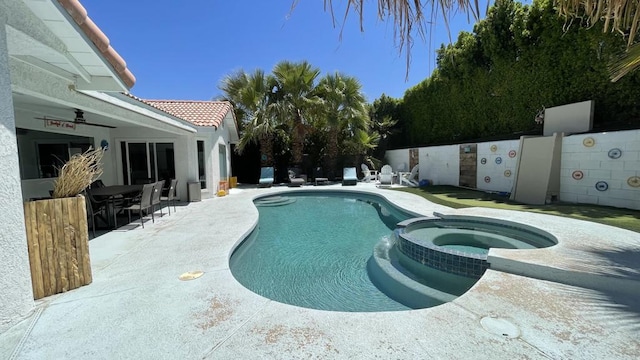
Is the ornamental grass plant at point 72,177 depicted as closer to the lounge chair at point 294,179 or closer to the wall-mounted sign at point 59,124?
the wall-mounted sign at point 59,124

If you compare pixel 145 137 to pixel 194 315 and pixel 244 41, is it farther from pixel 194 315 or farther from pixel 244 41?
pixel 194 315

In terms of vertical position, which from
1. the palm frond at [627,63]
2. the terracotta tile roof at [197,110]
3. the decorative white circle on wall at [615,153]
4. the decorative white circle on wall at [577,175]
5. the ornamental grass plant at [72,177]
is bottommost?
the decorative white circle on wall at [577,175]

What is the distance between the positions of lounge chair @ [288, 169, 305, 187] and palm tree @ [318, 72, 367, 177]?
149 inches

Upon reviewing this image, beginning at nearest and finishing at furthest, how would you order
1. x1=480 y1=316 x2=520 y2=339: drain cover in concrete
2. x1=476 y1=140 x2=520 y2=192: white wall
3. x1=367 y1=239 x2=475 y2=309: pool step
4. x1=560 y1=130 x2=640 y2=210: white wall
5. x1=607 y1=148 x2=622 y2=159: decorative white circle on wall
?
x1=480 y1=316 x2=520 y2=339: drain cover in concrete → x1=367 y1=239 x2=475 y2=309: pool step → x1=560 y1=130 x2=640 y2=210: white wall → x1=607 y1=148 x2=622 y2=159: decorative white circle on wall → x1=476 y1=140 x2=520 y2=192: white wall

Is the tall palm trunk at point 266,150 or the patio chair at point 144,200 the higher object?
the tall palm trunk at point 266,150

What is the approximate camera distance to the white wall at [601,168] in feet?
26.0

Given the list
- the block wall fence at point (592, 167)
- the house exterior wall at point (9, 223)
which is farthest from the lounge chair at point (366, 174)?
the house exterior wall at point (9, 223)

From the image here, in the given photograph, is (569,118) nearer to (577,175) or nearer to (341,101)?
(577,175)

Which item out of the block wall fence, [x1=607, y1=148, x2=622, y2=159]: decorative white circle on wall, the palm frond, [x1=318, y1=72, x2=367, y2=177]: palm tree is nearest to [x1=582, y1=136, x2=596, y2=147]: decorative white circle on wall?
the block wall fence

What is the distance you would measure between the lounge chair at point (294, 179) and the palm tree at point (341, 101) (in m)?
3.79

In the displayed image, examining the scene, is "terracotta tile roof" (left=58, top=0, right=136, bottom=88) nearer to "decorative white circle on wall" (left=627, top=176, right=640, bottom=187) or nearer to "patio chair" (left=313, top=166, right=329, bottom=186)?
"decorative white circle on wall" (left=627, top=176, right=640, bottom=187)

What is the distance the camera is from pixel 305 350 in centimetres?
255

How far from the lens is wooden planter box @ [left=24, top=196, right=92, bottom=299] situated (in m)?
3.52

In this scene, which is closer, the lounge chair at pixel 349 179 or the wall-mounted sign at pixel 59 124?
the wall-mounted sign at pixel 59 124
